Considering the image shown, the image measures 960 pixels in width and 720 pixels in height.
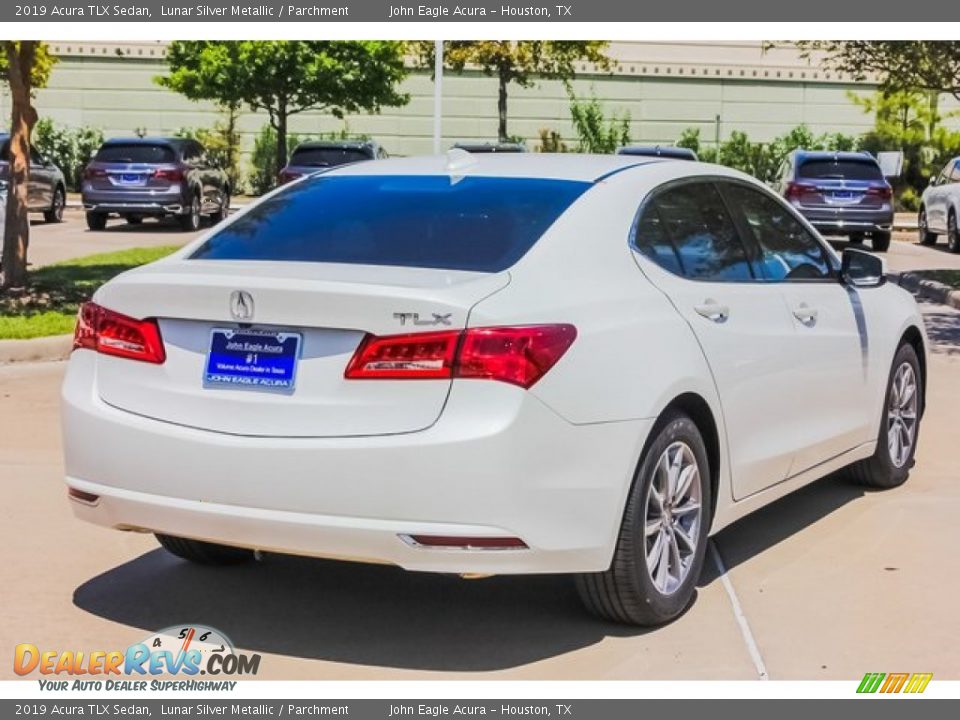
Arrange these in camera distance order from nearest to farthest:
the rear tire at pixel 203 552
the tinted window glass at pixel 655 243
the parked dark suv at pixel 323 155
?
the tinted window glass at pixel 655 243, the rear tire at pixel 203 552, the parked dark suv at pixel 323 155

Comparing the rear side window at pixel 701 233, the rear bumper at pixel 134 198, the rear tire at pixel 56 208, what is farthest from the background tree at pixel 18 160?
the rear tire at pixel 56 208

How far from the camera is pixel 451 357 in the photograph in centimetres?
479

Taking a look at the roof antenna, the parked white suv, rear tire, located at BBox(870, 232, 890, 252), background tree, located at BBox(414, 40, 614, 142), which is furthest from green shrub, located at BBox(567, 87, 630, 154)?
the roof antenna

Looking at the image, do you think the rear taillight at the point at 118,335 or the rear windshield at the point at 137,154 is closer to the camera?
the rear taillight at the point at 118,335

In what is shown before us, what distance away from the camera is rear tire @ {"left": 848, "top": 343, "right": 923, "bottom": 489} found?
25.0 ft

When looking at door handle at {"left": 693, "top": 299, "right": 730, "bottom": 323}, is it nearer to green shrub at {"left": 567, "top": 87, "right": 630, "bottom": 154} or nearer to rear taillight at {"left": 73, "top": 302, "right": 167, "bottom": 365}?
rear taillight at {"left": 73, "top": 302, "right": 167, "bottom": 365}

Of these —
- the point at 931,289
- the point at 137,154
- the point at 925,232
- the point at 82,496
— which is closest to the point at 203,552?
the point at 82,496

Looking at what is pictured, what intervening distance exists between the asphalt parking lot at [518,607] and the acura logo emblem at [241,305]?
68cm

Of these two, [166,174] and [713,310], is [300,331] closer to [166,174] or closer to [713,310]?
[713,310]

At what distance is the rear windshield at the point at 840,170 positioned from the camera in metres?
25.4

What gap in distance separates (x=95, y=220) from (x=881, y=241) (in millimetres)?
13408

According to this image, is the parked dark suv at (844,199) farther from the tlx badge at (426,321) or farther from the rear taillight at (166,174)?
the tlx badge at (426,321)

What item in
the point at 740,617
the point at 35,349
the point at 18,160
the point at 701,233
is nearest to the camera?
the point at 740,617

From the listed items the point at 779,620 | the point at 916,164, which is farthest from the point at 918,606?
the point at 916,164
